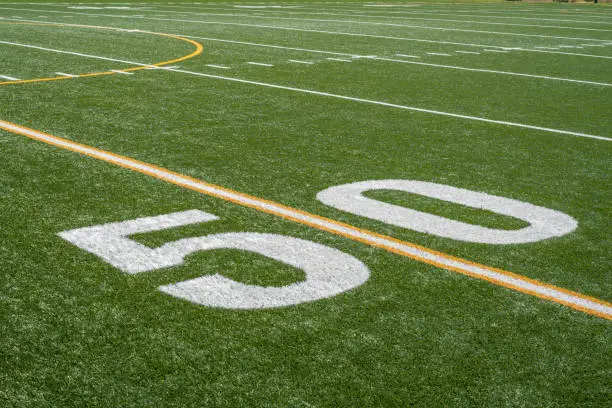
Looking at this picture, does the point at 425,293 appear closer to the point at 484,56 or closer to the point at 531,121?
the point at 531,121

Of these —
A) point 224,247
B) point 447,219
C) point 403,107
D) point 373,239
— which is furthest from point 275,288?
point 403,107

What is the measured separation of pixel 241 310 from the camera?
3.38 meters

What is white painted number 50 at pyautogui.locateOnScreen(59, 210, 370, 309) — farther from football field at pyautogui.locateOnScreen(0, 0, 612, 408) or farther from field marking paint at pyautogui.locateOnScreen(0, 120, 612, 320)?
field marking paint at pyautogui.locateOnScreen(0, 120, 612, 320)

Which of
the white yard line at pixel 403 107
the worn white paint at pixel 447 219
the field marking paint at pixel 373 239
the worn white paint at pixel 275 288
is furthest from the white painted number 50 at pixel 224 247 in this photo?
the white yard line at pixel 403 107

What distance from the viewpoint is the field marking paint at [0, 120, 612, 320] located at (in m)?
3.63

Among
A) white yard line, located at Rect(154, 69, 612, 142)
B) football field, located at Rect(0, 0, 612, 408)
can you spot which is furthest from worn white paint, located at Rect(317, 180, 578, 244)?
white yard line, located at Rect(154, 69, 612, 142)

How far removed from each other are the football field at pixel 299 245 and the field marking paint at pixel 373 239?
0.02 metres

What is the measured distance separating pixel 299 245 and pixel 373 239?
0.43 m

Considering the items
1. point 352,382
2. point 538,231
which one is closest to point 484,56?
point 538,231

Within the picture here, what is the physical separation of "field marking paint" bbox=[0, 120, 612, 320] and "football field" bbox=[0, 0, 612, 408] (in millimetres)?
19

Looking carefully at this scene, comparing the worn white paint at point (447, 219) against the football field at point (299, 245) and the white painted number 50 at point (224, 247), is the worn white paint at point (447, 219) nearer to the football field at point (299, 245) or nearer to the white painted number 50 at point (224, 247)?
the football field at point (299, 245)

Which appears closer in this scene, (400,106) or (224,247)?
(224,247)

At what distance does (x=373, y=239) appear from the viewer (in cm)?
431

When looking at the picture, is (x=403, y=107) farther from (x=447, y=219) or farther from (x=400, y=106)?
(x=447, y=219)
